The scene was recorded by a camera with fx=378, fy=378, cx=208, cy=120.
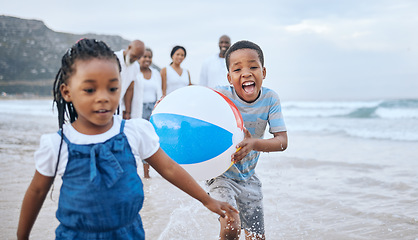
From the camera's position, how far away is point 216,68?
676 cm

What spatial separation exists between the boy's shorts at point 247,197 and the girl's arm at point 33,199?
1.51m

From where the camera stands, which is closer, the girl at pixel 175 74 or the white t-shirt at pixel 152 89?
the white t-shirt at pixel 152 89

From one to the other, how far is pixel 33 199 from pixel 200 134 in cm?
123

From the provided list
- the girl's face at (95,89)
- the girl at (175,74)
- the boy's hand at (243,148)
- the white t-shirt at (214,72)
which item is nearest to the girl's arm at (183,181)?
the girl's face at (95,89)

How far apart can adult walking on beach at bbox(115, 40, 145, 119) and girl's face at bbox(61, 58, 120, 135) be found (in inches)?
157

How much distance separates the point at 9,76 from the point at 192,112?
63.6 m

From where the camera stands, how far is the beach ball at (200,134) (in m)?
2.75

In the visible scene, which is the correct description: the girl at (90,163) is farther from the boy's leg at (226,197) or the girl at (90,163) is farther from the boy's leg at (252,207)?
the boy's leg at (252,207)

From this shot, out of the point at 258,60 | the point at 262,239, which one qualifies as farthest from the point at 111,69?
the point at 262,239

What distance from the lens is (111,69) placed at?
1.86 m

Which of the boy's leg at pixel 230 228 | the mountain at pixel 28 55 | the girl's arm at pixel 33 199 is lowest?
the boy's leg at pixel 230 228

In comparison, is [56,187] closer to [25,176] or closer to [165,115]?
[25,176]

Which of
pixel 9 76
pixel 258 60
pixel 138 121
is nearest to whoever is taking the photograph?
pixel 138 121

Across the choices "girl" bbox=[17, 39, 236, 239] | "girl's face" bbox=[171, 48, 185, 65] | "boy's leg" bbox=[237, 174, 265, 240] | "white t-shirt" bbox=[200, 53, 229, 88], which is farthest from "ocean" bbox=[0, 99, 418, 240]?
"girl's face" bbox=[171, 48, 185, 65]
